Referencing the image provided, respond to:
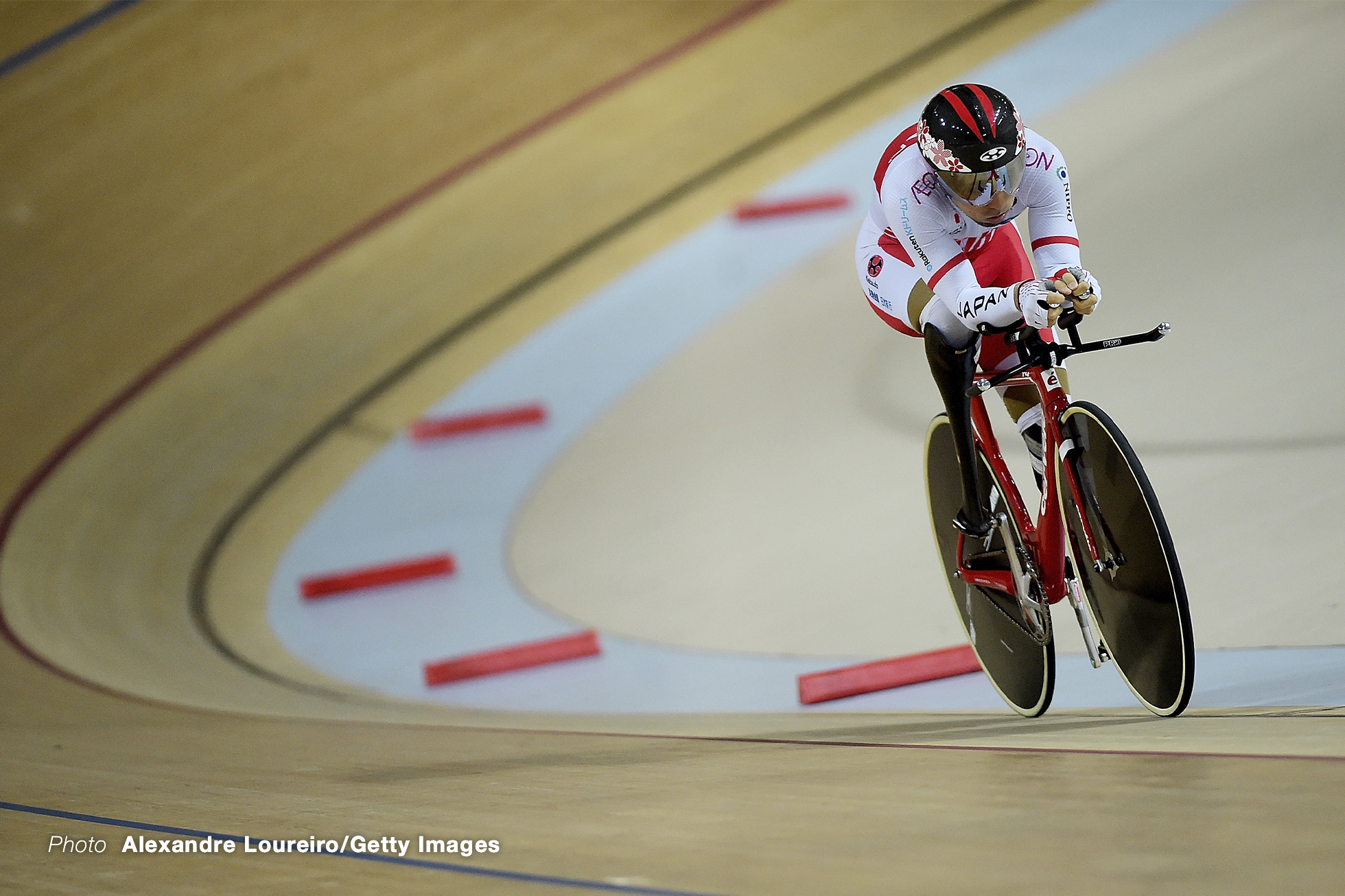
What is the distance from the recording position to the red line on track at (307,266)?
4.84 meters

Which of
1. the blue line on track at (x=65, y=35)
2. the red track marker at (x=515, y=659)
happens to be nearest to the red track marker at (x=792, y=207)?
the blue line on track at (x=65, y=35)

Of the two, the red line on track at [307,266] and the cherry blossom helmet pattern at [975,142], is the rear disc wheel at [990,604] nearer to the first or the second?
the cherry blossom helmet pattern at [975,142]

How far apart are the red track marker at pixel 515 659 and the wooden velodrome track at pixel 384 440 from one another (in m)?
0.20

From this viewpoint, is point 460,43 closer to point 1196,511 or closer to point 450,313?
point 450,313

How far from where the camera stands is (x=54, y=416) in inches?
216

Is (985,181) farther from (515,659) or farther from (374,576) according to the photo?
(374,576)

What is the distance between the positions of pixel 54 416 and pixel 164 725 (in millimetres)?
2735

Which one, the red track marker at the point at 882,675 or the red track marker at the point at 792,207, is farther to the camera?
the red track marker at the point at 792,207

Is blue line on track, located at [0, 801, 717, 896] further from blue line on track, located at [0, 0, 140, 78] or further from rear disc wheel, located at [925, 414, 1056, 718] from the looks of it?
blue line on track, located at [0, 0, 140, 78]

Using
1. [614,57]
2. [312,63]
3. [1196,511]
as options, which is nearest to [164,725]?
[1196,511]

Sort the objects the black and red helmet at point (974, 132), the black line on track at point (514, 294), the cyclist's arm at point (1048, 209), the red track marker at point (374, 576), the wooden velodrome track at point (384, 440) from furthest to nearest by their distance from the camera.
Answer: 1. the red track marker at point (374, 576)
2. the black line on track at point (514, 294)
3. the cyclist's arm at point (1048, 209)
4. the black and red helmet at point (974, 132)
5. the wooden velodrome track at point (384, 440)

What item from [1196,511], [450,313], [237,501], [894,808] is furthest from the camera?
[450,313]

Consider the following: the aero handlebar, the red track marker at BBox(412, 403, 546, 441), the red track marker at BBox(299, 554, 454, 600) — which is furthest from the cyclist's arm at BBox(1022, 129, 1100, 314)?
the red track marker at BBox(412, 403, 546, 441)

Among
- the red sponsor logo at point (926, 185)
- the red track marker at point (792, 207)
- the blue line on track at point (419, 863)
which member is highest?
the red track marker at point (792, 207)
